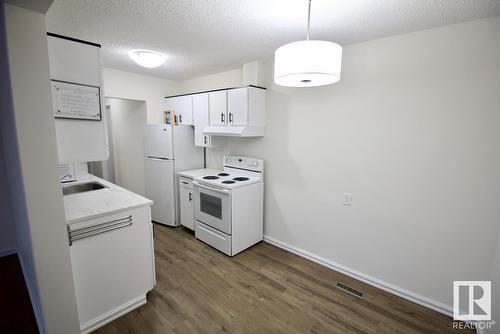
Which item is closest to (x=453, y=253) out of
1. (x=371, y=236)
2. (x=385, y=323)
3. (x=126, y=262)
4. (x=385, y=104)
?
(x=371, y=236)

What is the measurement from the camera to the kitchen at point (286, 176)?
154 cm

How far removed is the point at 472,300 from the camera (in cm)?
199

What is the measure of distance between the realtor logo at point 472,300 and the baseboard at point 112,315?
2.80 metres

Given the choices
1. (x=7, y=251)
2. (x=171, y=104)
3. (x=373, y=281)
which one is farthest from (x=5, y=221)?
(x=373, y=281)

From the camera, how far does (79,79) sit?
1.66 m

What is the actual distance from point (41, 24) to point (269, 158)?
2.50 meters

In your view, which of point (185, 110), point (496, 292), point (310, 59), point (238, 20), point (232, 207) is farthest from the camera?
point (185, 110)

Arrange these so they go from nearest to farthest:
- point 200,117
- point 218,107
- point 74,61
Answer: point 74,61 → point 218,107 → point 200,117

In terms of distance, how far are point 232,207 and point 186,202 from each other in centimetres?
112

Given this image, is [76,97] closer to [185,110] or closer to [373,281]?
[185,110]

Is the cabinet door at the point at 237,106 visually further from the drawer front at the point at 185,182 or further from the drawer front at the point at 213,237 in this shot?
the drawer front at the point at 213,237

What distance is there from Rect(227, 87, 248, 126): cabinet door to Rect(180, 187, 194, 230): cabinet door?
1.31m

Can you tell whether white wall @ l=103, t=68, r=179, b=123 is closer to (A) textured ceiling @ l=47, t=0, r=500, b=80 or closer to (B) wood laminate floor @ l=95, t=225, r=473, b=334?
(A) textured ceiling @ l=47, t=0, r=500, b=80

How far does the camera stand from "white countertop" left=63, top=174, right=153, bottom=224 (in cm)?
176
